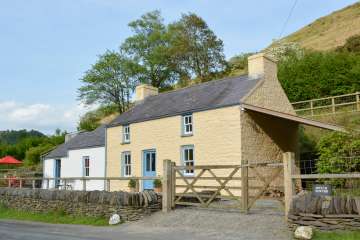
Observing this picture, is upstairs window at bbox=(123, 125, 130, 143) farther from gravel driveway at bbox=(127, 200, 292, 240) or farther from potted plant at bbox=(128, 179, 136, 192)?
gravel driveway at bbox=(127, 200, 292, 240)

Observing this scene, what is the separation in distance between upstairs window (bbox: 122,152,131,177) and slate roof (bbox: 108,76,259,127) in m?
1.91

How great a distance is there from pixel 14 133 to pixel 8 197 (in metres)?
96.8

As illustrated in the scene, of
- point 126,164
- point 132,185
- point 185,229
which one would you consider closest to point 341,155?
point 185,229

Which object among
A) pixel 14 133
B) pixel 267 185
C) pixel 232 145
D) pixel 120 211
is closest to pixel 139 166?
pixel 232 145

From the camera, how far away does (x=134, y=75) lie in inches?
1928

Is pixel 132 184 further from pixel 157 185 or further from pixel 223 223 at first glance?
pixel 223 223

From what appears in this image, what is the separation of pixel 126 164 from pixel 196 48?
2636cm

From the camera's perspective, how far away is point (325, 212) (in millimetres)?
10625

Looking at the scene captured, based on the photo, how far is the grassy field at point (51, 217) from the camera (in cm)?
1586


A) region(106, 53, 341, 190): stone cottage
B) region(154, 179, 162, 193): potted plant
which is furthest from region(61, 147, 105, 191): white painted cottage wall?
region(154, 179, 162, 193): potted plant

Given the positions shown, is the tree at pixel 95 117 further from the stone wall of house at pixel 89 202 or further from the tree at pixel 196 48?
the stone wall of house at pixel 89 202

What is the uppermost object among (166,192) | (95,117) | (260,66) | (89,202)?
(95,117)

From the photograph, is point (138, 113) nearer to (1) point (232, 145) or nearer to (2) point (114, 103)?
(1) point (232, 145)

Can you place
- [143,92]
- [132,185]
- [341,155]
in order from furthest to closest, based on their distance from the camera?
[143,92] → [132,185] → [341,155]
